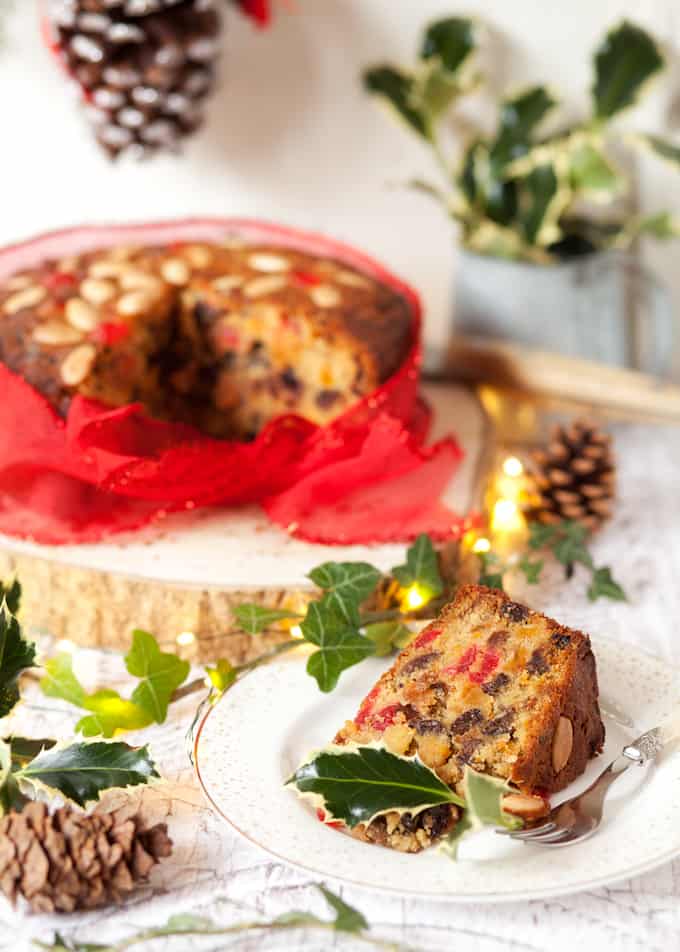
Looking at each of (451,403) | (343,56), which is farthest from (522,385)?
(343,56)

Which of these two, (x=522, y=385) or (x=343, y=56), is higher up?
(x=343, y=56)

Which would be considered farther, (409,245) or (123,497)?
(409,245)

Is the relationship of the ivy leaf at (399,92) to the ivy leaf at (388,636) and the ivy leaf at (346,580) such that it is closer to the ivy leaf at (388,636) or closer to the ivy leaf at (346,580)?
the ivy leaf at (346,580)

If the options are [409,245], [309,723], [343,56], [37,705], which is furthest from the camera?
[409,245]

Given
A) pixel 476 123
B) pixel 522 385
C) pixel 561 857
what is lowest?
pixel 522 385

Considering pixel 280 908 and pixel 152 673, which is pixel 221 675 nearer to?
pixel 152 673

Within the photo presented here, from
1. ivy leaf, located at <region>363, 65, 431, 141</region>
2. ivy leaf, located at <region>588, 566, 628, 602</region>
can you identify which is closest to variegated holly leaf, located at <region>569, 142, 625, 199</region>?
ivy leaf, located at <region>363, 65, 431, 141</region>

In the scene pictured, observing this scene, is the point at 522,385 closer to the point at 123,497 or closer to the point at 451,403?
the point at 451,403

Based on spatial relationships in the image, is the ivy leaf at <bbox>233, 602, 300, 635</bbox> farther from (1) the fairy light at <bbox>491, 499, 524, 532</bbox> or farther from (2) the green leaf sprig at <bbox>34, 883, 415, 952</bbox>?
(1) the fairy light at <bbox>491, 499, 524, 532</bbox>

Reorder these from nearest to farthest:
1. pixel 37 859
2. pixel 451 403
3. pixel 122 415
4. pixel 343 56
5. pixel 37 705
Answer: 1. pixel 37 859
2. pixel 37 705
3. pixel 122 415
4. pixel 451 403
5. pixel 343 56
